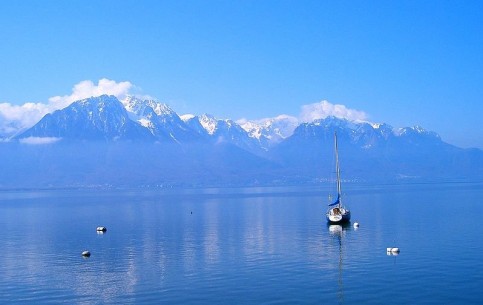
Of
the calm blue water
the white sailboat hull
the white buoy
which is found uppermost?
the white sailboat hull

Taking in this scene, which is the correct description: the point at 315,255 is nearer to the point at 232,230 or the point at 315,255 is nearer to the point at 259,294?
the point at 259,294

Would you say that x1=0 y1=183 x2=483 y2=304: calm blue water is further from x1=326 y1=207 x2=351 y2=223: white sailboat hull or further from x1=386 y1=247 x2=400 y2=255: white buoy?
x1=326 y1=207 x2=351 y2=223: white sailboat hull

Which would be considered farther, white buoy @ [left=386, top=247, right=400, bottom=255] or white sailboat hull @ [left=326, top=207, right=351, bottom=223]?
white sailboat hull @ [left=326, top=207, right=351, bottom=223]

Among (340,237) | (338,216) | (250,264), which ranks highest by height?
(338,216)

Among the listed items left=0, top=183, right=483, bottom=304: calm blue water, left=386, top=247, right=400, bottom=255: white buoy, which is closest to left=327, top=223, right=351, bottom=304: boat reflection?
left=0, top=183, right=483, bottom=304: calm blue water

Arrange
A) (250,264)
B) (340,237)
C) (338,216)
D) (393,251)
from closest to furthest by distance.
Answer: (250,264) → (393,251) → (340,237) → (338,216)

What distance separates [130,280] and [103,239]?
44471mm

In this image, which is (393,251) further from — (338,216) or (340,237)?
(338,216)

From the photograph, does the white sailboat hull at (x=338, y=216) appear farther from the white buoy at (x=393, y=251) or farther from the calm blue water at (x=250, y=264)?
the white buoy at (x=393, y=251)

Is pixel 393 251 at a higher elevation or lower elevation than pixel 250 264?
higher

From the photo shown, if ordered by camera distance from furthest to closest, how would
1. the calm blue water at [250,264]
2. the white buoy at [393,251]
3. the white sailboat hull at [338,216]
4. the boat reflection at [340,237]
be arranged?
the white sailboat hull at [338,216] → the white buoy at [393,251] → the boat reflection at [340,237] → the calm blue water at [250,264]

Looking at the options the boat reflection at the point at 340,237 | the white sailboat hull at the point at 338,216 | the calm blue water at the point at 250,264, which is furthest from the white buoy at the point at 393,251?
the white sailboat hull at the point at 338,216

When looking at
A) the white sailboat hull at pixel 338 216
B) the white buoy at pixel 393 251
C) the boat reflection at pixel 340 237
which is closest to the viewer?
the boat reflection at pixel 340 237

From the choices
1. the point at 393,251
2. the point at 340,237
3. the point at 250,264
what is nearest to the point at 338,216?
the point at 340,237
